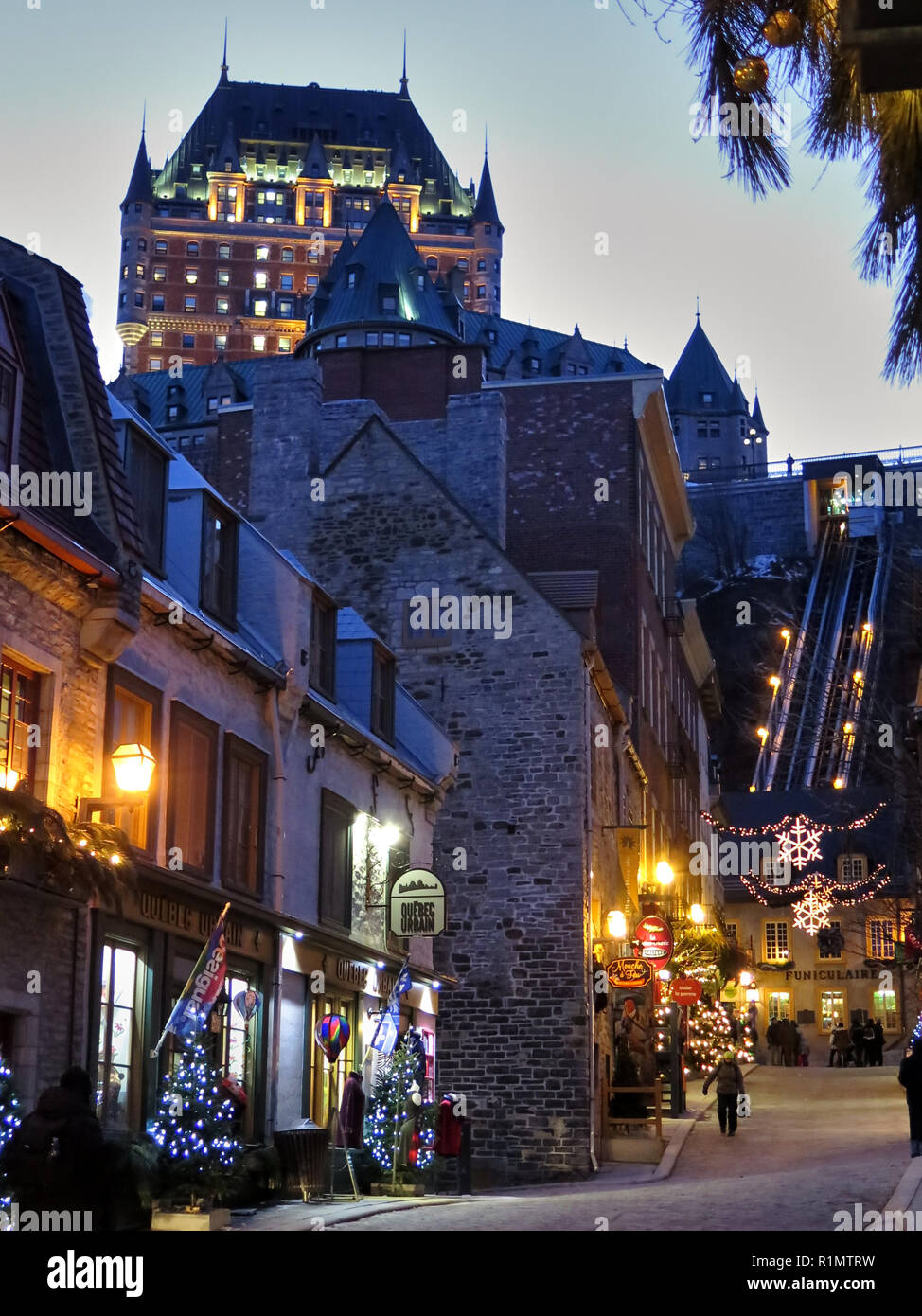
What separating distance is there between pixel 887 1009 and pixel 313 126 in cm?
12389

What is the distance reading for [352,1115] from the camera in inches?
762

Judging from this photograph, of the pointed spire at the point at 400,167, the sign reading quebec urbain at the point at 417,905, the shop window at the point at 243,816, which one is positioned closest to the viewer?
the shop window at the point at 243,816

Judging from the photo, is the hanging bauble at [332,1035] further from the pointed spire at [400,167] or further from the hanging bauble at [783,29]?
the pointed spire at [400,167]

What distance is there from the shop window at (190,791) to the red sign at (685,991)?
1477 centimetres

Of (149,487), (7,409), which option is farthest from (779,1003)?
(7,409)

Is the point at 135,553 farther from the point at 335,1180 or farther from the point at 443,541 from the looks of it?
the point at 443,541

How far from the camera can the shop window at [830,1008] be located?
240 ft

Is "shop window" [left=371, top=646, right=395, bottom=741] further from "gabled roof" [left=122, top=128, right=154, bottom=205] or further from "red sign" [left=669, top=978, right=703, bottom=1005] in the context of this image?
"gabled roof" [left=122, top=128, right=154, bottom=205]

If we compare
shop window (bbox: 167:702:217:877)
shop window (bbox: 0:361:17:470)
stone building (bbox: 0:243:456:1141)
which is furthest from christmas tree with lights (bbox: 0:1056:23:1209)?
shop window (bbox: 0:361:17:470)

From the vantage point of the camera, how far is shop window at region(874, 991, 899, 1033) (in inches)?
2842

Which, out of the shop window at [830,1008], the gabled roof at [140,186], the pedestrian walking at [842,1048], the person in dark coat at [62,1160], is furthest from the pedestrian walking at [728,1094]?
the gabled roof at [140,186]

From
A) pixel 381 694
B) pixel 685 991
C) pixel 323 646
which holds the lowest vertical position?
pixel 685 991

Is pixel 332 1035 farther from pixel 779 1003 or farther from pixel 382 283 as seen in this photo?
pixel 382 283

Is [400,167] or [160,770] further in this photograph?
[400,167]
